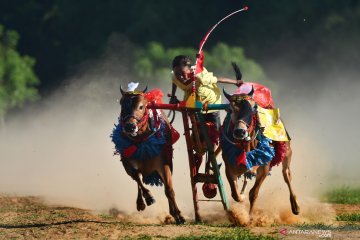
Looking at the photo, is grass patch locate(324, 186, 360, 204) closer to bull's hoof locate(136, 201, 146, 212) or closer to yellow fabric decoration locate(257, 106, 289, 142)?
yellow fabric decoration locate(257, 106, 289, 142)

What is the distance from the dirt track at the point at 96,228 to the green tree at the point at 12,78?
1931 cm

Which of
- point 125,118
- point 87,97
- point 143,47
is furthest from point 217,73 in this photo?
point 125,118

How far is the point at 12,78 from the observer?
3412 cm

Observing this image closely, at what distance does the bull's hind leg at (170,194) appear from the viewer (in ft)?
43.4

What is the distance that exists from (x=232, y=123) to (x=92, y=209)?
385 centimetres

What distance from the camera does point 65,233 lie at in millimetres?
12172

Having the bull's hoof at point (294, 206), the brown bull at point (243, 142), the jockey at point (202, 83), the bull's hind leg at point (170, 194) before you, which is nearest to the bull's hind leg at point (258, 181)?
the brown bull at point (243, 142)

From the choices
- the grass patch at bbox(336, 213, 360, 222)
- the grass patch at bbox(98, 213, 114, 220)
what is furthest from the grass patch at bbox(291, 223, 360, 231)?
the grass patch at bbox(98, 213, 114, 220)

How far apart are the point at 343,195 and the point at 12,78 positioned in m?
19.1

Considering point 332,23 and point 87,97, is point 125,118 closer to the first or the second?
point 87,97

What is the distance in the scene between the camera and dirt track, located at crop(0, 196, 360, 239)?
11945mm

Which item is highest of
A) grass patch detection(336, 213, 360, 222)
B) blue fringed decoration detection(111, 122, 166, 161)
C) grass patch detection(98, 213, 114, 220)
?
blue fringed decoration detection(111, 122, 166, 161)

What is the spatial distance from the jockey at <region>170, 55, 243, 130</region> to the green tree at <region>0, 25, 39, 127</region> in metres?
20.4

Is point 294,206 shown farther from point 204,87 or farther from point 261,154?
point 204,87
